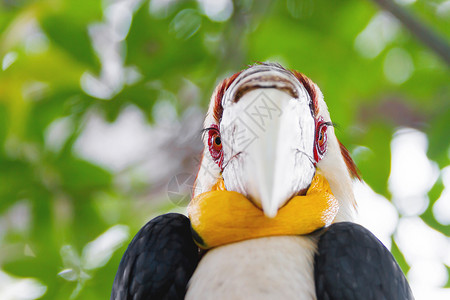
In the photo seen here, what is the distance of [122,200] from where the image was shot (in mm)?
1920

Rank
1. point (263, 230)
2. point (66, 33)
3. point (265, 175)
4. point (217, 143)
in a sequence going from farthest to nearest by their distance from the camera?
point (66, 33)
point (217, 143)
point (263, 230)
point (265, 175)

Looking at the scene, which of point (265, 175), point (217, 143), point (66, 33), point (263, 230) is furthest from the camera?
point (66, 33)

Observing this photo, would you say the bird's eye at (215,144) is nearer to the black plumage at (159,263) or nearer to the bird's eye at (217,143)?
the bird's eye at (217,143)

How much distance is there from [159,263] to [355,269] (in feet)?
1.21

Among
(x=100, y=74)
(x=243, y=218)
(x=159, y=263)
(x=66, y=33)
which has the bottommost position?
(x=159, y=263)

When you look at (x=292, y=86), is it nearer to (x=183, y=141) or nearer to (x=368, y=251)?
(x=368, y=251)

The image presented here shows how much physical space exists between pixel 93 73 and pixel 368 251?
1042 millimetres

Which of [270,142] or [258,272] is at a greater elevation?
[270,142]

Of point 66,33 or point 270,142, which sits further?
point 66,33

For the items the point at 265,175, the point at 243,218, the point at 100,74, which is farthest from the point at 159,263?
the point at 100,74

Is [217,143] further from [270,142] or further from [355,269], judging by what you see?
[355,269]

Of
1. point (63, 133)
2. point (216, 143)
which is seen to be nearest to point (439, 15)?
point (216, 143)

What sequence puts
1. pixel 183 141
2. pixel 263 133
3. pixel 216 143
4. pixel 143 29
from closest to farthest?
pixel 263 133 → pixel 216 143 → pixel 143 29 → pixel 183 141

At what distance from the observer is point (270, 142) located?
950 mm
